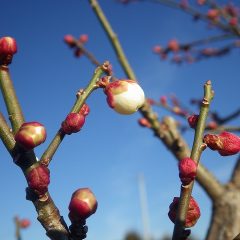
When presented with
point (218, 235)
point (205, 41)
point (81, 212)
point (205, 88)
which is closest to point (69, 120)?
point (81, 212)

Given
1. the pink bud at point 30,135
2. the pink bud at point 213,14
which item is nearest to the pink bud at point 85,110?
the pink bud at point 30,135

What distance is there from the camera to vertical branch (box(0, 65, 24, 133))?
2.78 ft

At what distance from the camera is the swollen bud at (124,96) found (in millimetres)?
922

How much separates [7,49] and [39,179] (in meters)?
0.37

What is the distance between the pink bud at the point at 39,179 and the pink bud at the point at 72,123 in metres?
0.11

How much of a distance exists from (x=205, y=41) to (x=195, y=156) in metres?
3.58

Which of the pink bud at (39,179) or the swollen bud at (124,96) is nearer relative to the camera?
the pink bud at (39,179)

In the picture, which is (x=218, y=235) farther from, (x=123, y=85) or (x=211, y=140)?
(x=123, y=85)

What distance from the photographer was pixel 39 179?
0.77 metres

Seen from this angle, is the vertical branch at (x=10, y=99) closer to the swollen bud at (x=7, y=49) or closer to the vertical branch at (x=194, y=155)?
the swollen bud at (x=7, y=49)

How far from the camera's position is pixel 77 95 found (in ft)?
2.98

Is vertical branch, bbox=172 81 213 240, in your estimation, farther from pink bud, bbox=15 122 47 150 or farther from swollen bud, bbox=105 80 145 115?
pink bud, bbox=15 122 47 150

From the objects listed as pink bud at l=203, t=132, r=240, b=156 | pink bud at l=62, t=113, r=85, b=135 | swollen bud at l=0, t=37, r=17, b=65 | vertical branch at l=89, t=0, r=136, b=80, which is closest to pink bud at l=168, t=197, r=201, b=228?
pink bud at l=203, t=132, r=240, b=156

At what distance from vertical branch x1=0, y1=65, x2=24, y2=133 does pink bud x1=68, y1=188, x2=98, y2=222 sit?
0.20m
